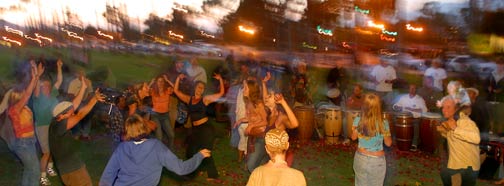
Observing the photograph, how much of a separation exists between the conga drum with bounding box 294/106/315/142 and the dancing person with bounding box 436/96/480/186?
4.75m

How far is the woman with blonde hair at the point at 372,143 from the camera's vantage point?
504 cm

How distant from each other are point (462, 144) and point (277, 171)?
2.87m

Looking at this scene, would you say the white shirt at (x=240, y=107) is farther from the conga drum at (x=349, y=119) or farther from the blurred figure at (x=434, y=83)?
the blurred figure at (x=434, y=83)

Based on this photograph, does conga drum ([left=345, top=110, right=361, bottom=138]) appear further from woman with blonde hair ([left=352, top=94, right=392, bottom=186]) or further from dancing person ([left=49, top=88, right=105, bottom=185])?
dancing person ([left=49, top=88, right=105, bottom=185])

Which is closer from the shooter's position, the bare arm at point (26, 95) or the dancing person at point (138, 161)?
the dancing person at point (138, 161)

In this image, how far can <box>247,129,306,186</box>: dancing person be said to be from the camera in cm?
337

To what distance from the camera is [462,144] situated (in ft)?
17.5

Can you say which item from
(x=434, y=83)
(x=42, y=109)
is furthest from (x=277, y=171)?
(x=434, y=83)

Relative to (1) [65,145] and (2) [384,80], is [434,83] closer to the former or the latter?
(2) [384,80]

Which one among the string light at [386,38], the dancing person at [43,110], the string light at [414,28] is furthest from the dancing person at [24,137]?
the string light at [414,28]

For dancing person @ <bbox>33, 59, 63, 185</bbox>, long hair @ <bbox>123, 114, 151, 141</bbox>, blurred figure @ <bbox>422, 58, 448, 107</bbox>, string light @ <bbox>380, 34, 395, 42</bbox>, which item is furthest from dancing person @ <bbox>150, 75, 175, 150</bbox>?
string light @ <bbox>380, 34, 395, 42</bbox>

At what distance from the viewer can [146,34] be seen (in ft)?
87.8

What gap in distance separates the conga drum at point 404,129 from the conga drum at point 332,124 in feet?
3.95

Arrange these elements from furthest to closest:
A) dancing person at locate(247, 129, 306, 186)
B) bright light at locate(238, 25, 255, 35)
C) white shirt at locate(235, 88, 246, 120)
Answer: bright light at locate(238, 25, 255, 35), white shirt at locate(235, 88, 246, 120), dancing person at locate(247, 129, 306, 186)
